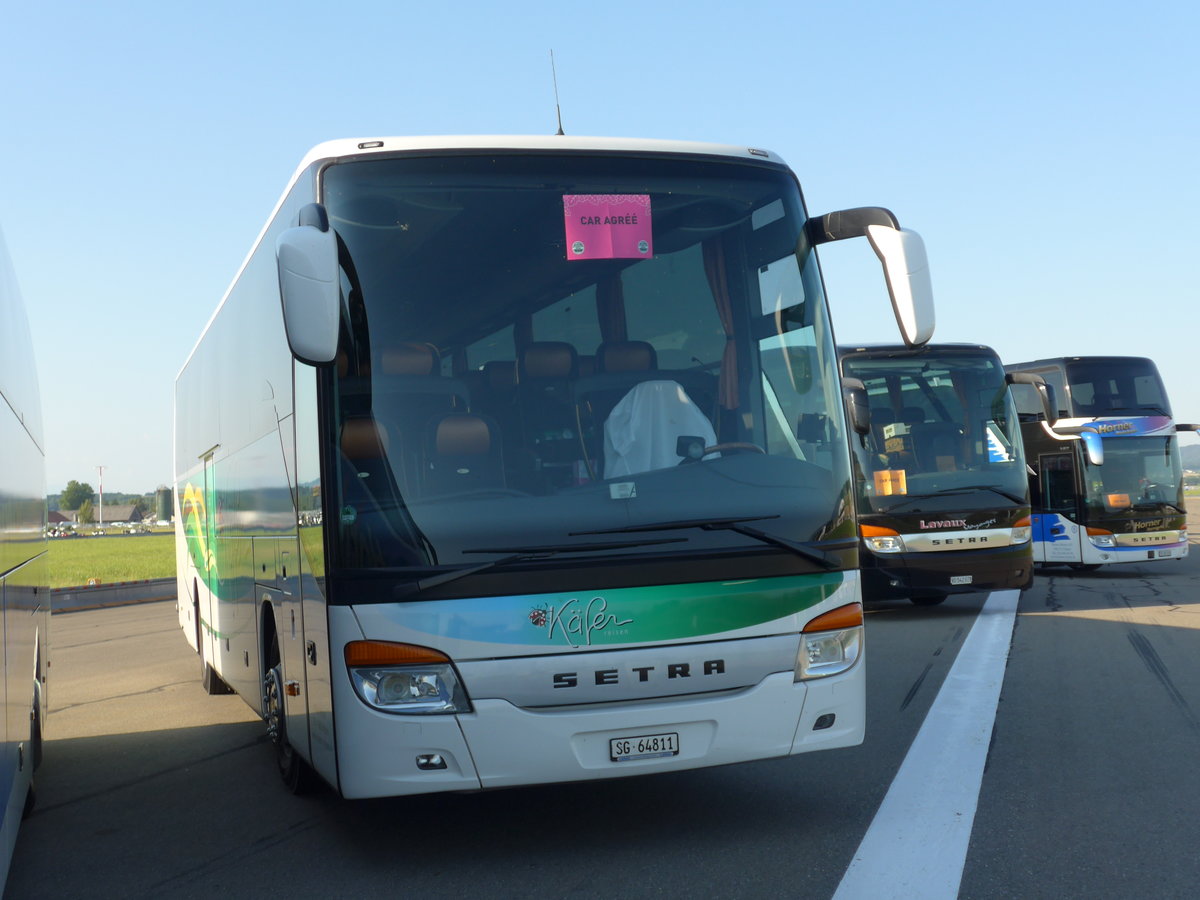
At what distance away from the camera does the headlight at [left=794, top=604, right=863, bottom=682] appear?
5637mm

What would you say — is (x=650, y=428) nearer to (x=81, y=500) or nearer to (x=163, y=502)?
(x=163, y=502)

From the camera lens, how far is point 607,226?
5758 mm

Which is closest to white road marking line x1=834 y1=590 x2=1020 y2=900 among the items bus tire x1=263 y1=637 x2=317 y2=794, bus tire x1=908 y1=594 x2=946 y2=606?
bus tire x1=263 y1=637 x2=317 y2=794

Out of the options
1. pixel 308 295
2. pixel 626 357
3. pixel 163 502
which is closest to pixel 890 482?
pixel 163 502

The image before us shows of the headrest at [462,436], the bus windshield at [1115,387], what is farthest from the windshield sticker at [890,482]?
the headrest at [462,436]

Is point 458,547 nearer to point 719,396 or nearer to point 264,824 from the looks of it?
point 719,396

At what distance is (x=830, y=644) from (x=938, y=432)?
1130 cm

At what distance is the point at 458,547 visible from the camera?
5.15 meters

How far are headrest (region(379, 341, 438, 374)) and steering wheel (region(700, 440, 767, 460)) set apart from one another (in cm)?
119

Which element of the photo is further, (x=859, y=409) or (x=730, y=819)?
(x=859, y=409)

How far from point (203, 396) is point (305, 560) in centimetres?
480

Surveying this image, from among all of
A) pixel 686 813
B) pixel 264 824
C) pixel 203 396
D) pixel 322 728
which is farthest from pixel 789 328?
pixel 203 396

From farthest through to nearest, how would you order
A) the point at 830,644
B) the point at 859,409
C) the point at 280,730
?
the point at 859,409 → the point at 280,730 → the point at 830,644

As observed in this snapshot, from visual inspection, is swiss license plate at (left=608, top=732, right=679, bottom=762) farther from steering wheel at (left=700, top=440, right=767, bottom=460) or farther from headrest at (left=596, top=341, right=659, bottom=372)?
headrest at (left=596, top=341, right=659, bottom=372)
